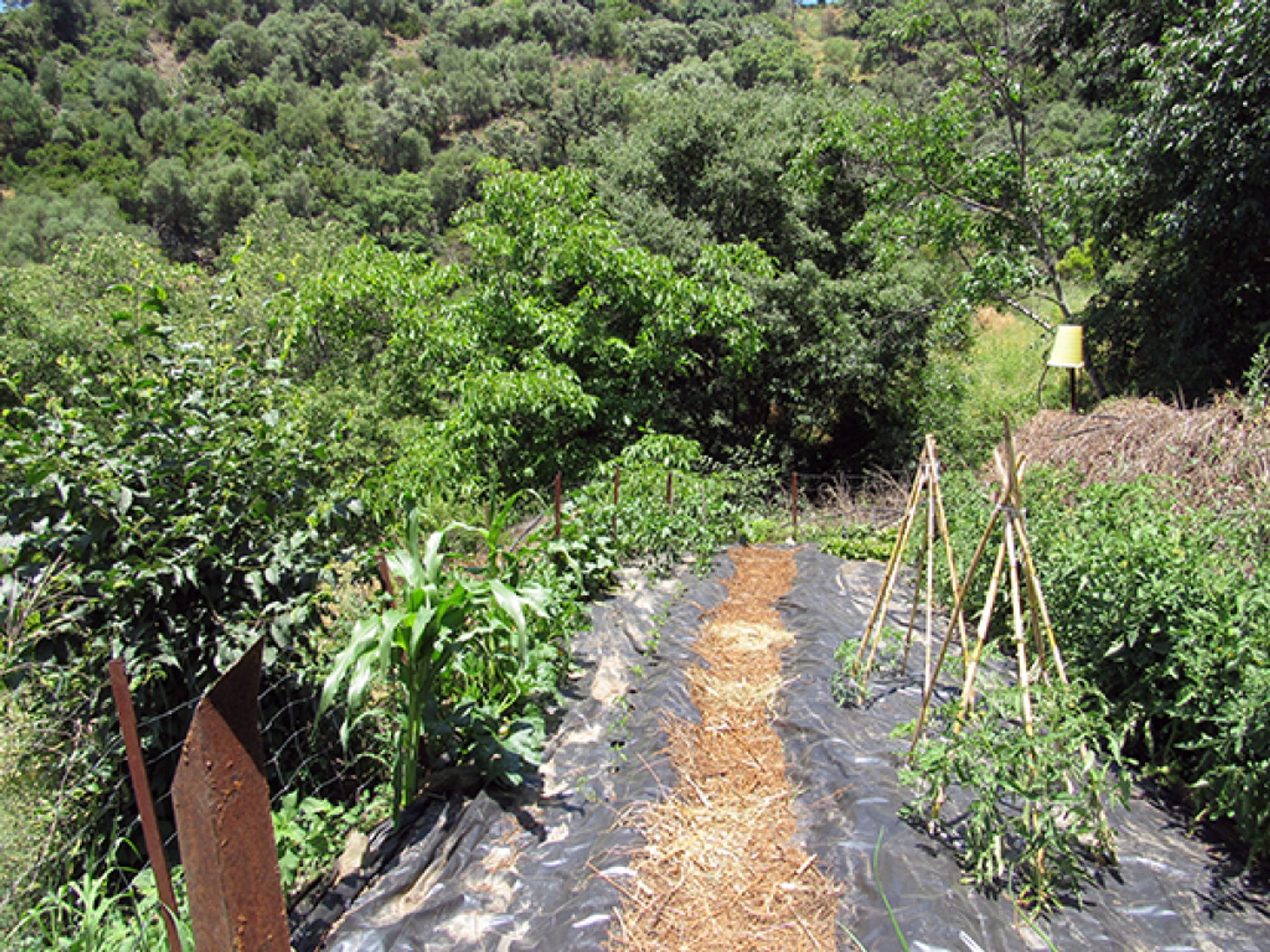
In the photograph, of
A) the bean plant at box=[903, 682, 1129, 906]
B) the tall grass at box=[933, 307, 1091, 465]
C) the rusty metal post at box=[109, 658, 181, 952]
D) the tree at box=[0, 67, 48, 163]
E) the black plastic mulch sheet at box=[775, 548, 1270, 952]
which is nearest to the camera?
the rusty metal post at box=[109, 658, 181, 952]

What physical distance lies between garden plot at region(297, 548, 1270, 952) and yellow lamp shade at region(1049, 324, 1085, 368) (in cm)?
430

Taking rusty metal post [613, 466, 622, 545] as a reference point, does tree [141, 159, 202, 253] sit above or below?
above

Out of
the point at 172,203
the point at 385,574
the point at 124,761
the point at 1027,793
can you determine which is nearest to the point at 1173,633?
the point at 1027,793

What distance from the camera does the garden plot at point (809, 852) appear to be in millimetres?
1952

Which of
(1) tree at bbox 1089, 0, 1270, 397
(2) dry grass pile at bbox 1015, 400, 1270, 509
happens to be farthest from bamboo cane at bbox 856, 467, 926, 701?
(1) tree at bbox 1089, 0, 1270, 397

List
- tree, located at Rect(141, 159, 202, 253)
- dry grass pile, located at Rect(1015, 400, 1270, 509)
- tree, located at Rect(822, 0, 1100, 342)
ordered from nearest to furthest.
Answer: dry grass pile, located at Rect(1015, 400, 1270, 509)
tree, located at Rect(822, 0, 1100, 342)
tree, located at Rect(141, 159, 202, 253)

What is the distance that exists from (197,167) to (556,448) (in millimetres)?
39237

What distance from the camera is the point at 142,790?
148 centimetres

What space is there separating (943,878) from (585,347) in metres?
6.33

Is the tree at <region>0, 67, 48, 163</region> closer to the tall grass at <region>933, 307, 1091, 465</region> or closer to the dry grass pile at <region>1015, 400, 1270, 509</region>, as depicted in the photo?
the tall grass at <region>933, 307, 1091, 465</region>

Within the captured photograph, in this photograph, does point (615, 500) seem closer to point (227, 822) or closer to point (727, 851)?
point (727, 851)

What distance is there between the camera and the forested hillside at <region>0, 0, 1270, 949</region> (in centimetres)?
223

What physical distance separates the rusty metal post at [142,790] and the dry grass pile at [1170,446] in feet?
14.0

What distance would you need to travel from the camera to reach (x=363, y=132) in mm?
45469
